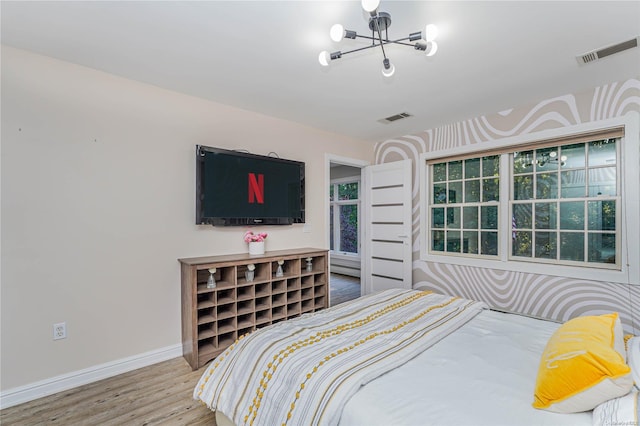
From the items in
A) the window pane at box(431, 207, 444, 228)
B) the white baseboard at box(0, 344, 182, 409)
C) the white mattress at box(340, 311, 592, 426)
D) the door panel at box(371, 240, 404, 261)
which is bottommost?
the white baseboard at box(0, 344, 182, 409)

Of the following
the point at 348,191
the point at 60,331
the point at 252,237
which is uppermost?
the point at 348,191

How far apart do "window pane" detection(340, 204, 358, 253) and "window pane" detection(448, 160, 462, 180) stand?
2.90 meters

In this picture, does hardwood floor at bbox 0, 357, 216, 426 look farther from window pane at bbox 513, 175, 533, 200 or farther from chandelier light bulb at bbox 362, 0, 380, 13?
window pane at bbox 513, 175, 533, 200

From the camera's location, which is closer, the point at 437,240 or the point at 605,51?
the point at 605,51

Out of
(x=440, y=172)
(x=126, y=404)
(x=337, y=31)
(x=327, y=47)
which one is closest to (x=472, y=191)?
(x=440, y=172)

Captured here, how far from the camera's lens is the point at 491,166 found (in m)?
3.56

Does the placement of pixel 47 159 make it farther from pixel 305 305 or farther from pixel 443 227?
pixel 443 227

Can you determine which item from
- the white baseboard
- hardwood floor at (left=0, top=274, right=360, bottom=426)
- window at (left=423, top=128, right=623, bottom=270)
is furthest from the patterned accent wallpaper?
the white baseboard

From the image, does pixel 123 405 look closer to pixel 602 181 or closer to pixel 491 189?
pixel 491 189

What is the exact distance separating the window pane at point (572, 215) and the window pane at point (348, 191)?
154 inches

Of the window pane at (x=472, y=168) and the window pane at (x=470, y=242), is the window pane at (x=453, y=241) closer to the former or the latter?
the window pane at (x=470, y=242)

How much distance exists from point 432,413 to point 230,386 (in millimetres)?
997

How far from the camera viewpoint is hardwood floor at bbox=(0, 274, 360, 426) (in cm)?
187

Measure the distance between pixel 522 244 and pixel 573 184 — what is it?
2.54 ft
